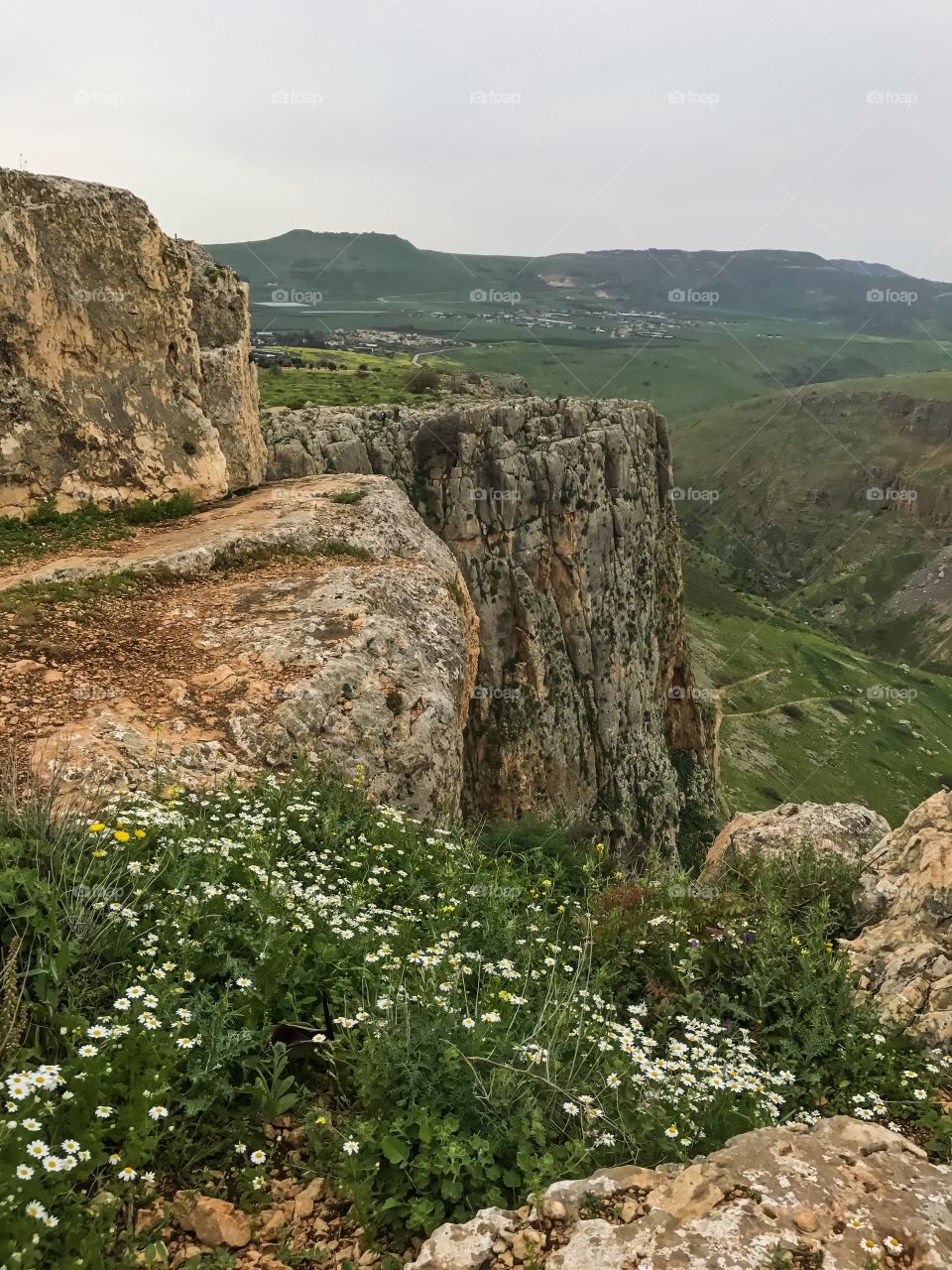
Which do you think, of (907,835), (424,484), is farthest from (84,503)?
(424,484)

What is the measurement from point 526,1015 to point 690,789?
53.3 metres

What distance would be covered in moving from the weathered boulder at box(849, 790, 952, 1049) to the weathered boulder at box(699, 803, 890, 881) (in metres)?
1.90

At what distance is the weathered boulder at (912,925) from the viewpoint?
→ 7.32 m

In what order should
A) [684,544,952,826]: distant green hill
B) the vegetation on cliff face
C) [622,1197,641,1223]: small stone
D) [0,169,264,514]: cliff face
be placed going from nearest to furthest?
1. [622,1197,641,1223]: small stone
2. the vegetation on cliff face
3. [0,169,264,514]: cliff face
4. [684,544,952,826]: distant green hill

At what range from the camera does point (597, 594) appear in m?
50.4

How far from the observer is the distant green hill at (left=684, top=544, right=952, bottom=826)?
294ft

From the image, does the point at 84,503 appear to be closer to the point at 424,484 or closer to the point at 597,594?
the point at 424,484

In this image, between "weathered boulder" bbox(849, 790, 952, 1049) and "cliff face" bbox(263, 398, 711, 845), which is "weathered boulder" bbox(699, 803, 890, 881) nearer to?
"weathered boulder" bbox(849, 790, 952, 1049)

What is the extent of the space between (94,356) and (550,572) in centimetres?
3333

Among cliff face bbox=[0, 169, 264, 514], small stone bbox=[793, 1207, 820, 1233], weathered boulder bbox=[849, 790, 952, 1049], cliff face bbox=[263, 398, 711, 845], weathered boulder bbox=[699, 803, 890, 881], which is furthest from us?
cliff face bbox=[263, 398, 711, 845]

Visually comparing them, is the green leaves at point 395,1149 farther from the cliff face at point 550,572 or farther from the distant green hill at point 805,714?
the distant green hill at point 805,714

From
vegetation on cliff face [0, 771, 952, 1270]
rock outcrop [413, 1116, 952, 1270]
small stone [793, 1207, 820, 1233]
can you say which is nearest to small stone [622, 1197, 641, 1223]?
rock outcrop [413, 1116, 952, 1270]

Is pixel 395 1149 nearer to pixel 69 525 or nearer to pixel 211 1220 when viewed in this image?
pixel 211 1220

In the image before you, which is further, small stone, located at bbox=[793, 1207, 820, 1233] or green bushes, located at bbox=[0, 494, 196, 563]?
green bushes, located at bbox=[0, 494, 196, 563]
